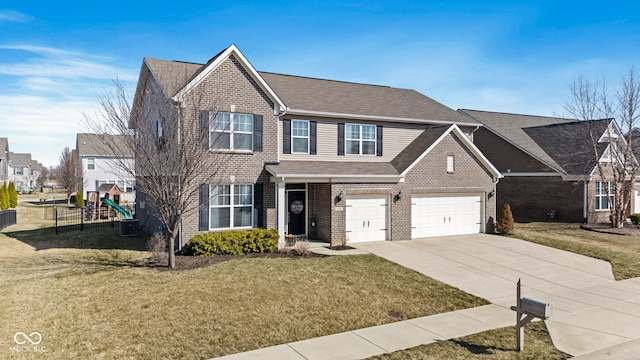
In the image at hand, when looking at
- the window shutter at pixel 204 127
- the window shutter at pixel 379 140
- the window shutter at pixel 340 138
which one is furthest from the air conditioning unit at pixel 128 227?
the window shutter at pixel 379 140

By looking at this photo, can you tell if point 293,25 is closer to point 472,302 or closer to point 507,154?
point 472,302

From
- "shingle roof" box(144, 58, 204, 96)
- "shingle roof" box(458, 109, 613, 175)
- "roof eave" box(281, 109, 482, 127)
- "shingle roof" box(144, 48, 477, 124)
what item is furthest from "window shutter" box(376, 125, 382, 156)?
"shingle roof" box(458, 109, 613, 175)

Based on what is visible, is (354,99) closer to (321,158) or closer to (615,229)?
(321,158)

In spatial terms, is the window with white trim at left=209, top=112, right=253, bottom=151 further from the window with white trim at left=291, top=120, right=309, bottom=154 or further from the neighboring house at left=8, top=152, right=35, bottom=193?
the neighboring house at left=8, top=152, right=35, bottom=193

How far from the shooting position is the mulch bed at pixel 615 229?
22.7m

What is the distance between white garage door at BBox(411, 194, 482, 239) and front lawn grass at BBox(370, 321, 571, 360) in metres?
11.5

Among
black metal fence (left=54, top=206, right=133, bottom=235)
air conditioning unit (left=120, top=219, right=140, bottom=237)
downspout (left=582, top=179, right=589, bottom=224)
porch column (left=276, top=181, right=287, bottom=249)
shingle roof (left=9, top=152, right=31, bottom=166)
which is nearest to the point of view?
porch column (left=276, top=181, right=287, bottom=249)

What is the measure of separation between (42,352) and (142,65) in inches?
592

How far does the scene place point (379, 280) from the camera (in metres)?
12.1

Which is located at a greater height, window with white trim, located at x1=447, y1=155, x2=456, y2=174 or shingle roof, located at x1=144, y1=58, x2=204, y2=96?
shingle roof, located at x1=144, y1=58, x2=204, y2=96

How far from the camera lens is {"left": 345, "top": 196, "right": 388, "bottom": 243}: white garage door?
722 inches

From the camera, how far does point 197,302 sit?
9.62 m

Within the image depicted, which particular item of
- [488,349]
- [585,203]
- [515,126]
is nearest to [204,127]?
[488,349]

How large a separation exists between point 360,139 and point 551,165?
51.8 ft
